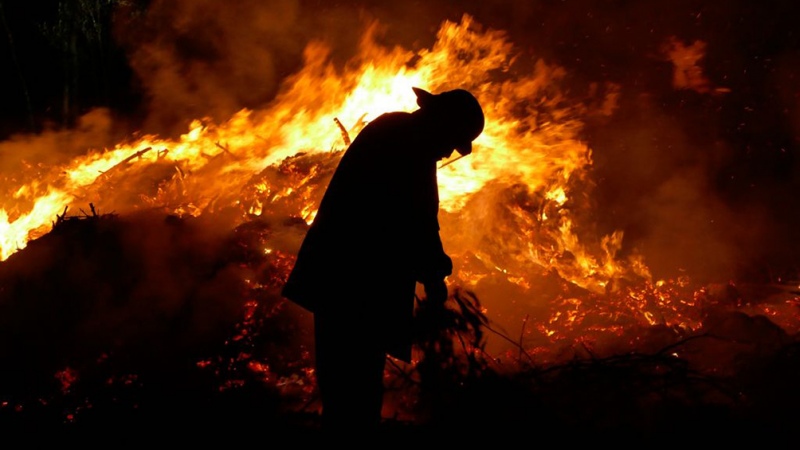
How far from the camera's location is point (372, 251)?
241 cm

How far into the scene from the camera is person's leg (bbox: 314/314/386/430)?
8.03 ft

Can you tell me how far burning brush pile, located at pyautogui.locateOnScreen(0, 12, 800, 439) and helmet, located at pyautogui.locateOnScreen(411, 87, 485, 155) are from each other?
1016 millimetres

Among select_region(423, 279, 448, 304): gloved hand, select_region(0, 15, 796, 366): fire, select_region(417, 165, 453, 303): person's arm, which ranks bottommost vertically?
select_region(423, 279, 448, 304): gloved hand

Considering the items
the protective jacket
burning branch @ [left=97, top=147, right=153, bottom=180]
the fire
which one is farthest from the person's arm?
burning branch @ [left=97, top=147, right=153, bottom=180]

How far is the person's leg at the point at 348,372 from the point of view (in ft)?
8.03

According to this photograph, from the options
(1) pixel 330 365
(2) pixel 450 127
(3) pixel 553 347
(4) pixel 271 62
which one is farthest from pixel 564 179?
(4) pixel 271 62

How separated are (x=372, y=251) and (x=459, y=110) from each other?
82 cm

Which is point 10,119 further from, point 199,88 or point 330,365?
point 330,365

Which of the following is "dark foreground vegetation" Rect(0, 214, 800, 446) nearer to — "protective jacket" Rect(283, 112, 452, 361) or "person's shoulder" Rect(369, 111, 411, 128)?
"protective jacket" Rect(283, 112, 452, 361)

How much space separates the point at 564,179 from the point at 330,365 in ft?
17.8

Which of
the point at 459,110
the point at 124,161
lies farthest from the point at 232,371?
the point at 124,161

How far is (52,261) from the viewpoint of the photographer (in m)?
4.98

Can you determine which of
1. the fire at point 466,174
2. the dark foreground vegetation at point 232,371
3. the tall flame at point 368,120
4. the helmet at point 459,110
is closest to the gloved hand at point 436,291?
the dark foreground vegetation at point 232,371

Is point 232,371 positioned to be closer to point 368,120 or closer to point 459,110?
point 459,110
